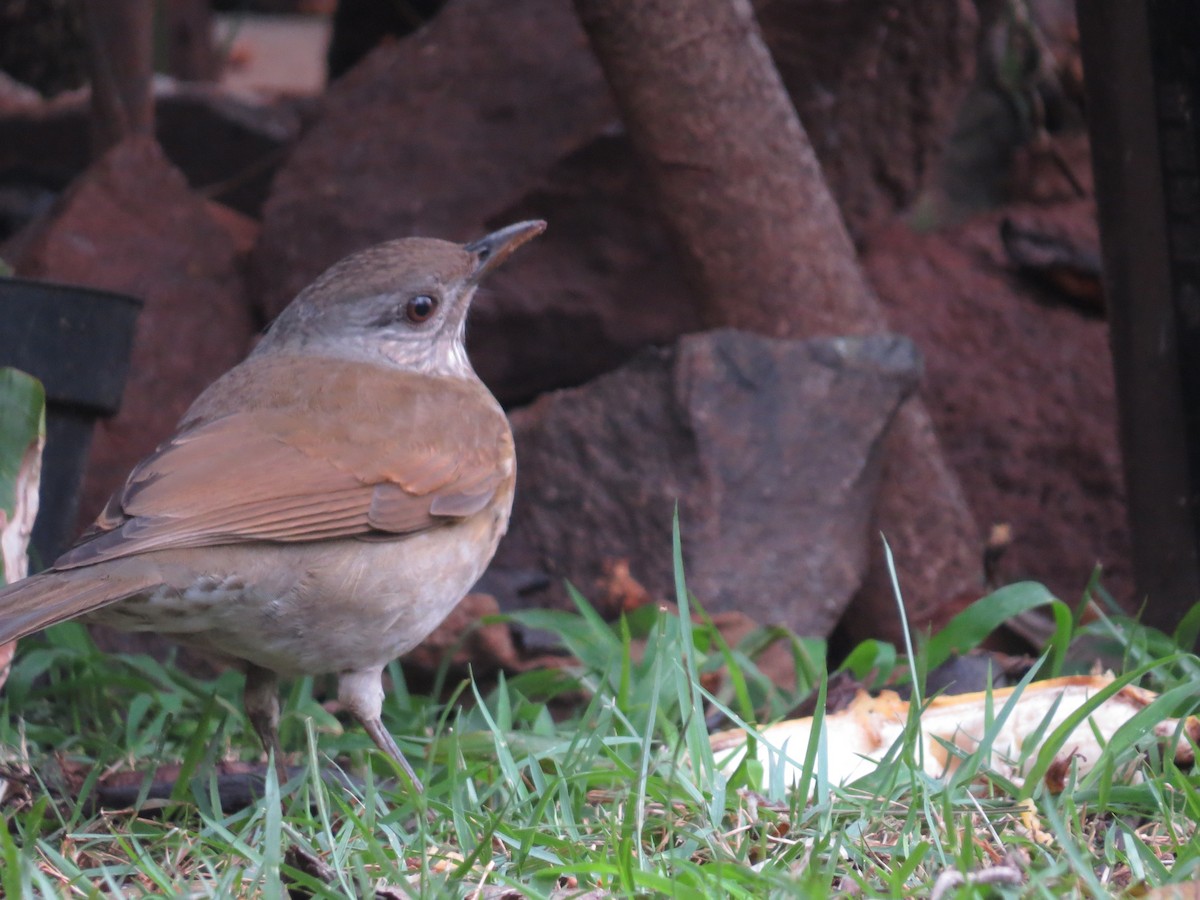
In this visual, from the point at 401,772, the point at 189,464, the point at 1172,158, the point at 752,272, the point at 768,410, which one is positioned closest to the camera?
the point at 401,772

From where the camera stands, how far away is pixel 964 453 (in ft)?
19.7

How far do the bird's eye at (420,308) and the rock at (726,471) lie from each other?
1.04m

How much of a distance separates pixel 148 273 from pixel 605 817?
12.4ft

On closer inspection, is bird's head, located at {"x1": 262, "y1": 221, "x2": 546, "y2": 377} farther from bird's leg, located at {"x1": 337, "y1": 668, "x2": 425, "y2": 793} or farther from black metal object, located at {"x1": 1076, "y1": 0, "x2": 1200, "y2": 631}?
black metal object, located at {"x1": 1076, "y1": 0, "x2": 1200, "y2": 631}

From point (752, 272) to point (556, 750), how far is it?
252 cm

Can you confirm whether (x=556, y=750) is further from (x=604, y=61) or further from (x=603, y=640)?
(x=604, y=61)

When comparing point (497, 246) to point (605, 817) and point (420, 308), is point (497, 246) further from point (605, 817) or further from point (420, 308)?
point (605, 817)

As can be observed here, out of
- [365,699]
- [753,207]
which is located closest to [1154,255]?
[753,207]

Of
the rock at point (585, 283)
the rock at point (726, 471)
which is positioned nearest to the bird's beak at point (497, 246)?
the rock at point (726, 471)

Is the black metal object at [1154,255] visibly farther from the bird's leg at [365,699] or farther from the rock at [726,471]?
the bird's leg at [365,699]

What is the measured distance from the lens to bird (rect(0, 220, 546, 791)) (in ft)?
10.2

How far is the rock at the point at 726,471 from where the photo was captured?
4746 mm

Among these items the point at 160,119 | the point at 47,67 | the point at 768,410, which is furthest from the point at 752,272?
the point at 47,67

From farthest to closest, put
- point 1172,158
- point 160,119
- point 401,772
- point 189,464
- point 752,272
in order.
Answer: point 160,119 < point 752,272 < point 1172,158 < point 189,464 < point 401,772
